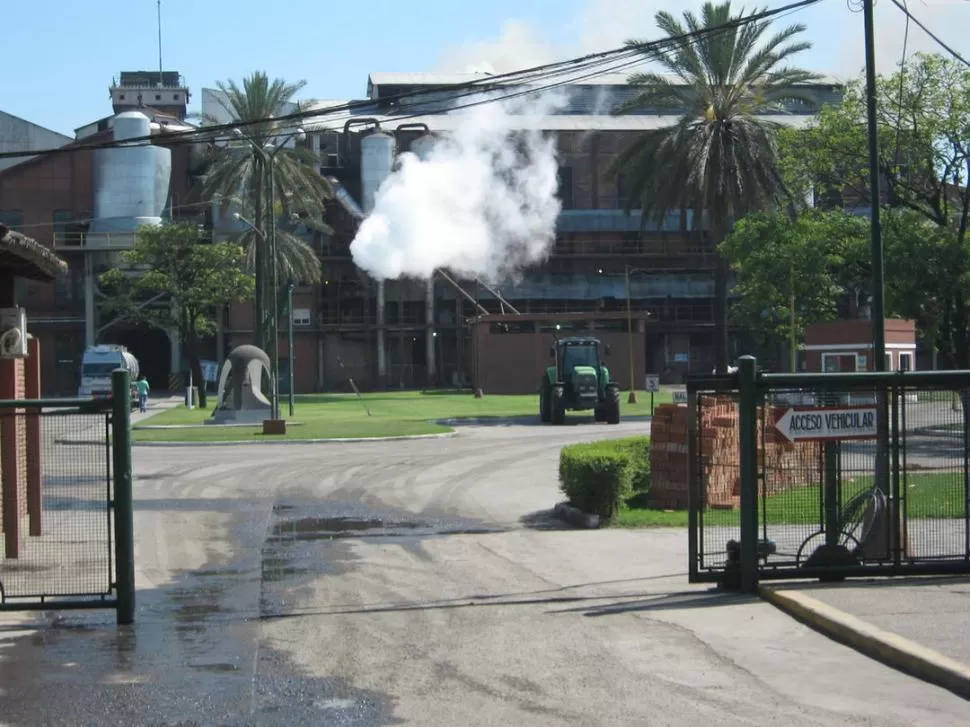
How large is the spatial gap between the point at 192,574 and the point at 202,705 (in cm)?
564

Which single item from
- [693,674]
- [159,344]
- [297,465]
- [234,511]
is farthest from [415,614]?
[159,344]

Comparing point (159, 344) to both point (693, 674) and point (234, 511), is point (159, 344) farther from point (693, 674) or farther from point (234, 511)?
point (693, 674)

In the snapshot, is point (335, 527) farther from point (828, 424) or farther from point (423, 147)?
point (423, 147)

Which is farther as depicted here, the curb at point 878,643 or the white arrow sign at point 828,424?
the white arrow sign at point 828,424

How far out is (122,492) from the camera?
1012 cm

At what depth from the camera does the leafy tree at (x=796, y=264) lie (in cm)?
3466

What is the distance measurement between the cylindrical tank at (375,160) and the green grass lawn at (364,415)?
1348cm

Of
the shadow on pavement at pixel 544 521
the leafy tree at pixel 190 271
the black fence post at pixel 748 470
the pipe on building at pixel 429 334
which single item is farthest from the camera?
the pipe on building at pixel 429 334

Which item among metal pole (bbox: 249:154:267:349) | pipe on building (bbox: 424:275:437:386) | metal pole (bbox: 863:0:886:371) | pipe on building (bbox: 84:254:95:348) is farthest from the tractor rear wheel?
pipe on building (bbox: 84:254:95:348)

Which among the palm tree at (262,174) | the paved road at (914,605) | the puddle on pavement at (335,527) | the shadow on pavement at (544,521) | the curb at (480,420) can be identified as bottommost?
the shadow on pavement at (544,521)

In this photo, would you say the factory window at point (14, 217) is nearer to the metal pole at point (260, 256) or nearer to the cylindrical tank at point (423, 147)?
the cylindrical tank at point (423, 147)

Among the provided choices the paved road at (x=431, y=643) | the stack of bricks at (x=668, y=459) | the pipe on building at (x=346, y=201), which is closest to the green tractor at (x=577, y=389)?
the stack of bricks at (x=668, y=459)

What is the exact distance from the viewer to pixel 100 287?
74562 mm

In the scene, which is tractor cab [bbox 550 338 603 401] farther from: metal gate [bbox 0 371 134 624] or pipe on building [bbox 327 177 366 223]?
pipe on building [bbox 327 177 366 223]
